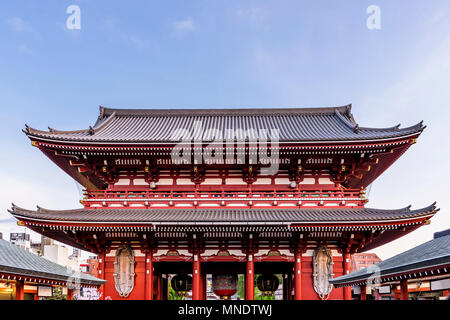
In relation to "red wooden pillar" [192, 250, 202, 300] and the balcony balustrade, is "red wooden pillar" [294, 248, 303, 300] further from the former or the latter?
"red wooden pillar" [192, 250, 202, 300]

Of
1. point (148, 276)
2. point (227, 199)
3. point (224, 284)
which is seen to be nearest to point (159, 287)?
point (148, 276)

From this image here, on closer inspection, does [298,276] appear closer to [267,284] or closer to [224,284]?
[267,284]

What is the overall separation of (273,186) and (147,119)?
1034cm

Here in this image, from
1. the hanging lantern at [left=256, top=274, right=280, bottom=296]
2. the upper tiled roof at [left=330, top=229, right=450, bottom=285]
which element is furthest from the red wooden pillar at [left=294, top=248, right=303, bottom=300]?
the upper tiled roof at [left=330, top=229, right=450, bottom=285]

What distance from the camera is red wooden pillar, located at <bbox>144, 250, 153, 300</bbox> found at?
57.9 ft

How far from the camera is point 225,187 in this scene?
19234mm

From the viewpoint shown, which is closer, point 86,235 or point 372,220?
point 372,220

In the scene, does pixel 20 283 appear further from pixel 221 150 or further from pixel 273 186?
pixel 273 186

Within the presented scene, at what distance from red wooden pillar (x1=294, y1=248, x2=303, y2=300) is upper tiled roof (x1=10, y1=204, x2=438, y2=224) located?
2.13m

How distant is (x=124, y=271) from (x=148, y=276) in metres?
1.20

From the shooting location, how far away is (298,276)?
1781cm

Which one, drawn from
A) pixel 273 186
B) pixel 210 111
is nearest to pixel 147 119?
pixel 210 111
